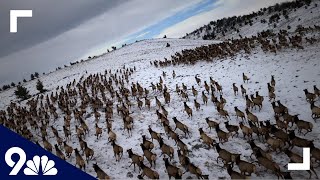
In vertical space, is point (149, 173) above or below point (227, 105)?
below

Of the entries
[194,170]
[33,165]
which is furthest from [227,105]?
[33,165]

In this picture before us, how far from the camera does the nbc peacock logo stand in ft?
41.8

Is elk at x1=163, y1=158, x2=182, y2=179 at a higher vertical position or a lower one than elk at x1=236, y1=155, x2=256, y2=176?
lower

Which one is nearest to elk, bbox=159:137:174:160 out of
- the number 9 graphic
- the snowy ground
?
the snowy ground

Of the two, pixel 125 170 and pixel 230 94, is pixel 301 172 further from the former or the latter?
pixel 230 94

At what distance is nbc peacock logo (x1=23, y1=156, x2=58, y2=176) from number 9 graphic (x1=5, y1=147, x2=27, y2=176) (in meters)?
0.33

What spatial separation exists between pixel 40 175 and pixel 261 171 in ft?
28.4

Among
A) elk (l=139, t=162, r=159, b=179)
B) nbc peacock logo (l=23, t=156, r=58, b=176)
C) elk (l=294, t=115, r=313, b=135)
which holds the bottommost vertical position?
nbc peacock logo (l=23, t=156, r=58, b=176)

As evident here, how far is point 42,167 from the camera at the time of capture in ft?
42.7

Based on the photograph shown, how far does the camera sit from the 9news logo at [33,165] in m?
Result: 12.8

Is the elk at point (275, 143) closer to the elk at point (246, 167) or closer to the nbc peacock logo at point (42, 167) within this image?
the elk at point (246, 167)

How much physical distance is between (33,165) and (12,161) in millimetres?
1105
